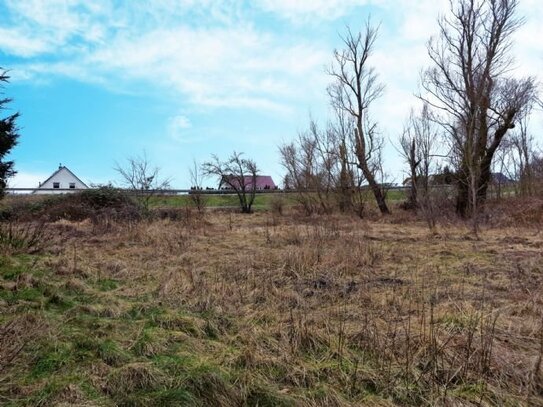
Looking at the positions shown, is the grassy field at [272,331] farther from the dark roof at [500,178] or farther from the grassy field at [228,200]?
the dark roof at [500,178]

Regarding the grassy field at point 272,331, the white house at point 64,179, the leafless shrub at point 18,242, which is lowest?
the grassy field at point 272,331

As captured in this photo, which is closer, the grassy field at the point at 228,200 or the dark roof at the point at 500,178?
the grassy field at the point at 228,200

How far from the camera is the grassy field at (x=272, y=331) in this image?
308 centimetres

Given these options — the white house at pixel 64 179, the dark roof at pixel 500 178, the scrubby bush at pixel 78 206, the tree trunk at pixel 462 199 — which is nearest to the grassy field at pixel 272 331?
the scrubby bush at pixel 78 206

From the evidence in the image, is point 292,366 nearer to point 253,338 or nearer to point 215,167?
point 253,338

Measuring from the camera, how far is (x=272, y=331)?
13.8 ft

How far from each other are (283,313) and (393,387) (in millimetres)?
1852

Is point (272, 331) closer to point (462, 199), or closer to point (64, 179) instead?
point (462, 199)

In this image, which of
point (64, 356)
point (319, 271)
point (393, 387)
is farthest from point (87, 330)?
point (319, 271)

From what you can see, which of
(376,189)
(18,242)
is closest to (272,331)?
(18,242)

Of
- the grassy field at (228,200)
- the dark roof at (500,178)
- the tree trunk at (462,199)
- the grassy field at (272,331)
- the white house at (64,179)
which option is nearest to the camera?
the grassy field at (272,331)

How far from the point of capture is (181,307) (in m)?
5.17

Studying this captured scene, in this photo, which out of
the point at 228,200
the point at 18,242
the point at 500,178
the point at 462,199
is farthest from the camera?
the point at 228,200

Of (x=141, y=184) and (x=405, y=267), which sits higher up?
(x=141, y=184)
